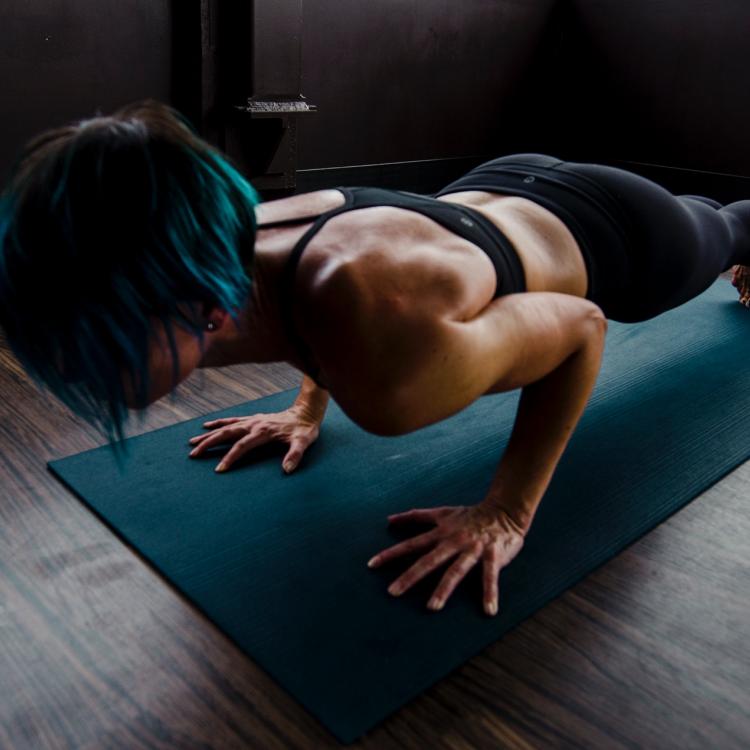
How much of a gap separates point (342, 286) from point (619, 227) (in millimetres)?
657

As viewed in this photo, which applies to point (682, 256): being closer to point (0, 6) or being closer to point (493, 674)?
point (493, 674)

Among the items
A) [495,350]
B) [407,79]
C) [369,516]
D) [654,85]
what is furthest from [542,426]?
[654,85]

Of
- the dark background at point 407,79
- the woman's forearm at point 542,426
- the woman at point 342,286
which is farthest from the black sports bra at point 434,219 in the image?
the dark background at point 407,79

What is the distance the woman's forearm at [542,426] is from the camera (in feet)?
3.38

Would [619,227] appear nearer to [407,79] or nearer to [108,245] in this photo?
[108,245]

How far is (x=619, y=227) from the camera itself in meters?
1.29

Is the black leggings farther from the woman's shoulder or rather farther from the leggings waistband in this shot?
the woman's shoulder

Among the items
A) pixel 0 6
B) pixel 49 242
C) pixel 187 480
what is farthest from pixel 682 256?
pixel 0 6

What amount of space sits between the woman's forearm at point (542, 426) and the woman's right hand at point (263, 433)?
394 mm

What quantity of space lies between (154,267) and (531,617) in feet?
2.16

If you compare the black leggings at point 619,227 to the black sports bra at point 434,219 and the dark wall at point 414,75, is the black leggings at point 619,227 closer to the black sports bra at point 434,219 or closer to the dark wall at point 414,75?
the black sports bra at point 434,219

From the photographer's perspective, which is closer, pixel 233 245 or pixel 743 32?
pixel 233 245

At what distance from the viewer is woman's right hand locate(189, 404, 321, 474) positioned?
131 cm

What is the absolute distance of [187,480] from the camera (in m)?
1.26
